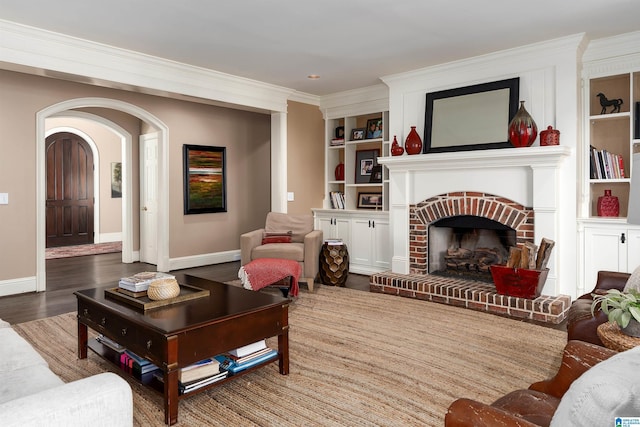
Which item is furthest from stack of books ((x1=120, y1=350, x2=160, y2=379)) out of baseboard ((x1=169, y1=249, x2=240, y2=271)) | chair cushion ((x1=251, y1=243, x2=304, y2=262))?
baseboard ((x1=169, y1=249, x2=240, y2=271))

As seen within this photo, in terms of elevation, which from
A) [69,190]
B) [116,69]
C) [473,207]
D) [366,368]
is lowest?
[366,368]

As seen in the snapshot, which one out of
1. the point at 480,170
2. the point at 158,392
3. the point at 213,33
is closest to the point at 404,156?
the point at 480,170

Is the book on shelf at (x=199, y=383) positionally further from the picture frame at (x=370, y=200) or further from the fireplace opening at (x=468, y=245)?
the picture frame at (x=370, y=200)

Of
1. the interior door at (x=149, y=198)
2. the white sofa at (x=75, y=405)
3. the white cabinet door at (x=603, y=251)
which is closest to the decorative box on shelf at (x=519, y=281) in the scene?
the white cabinet door at (x=603, y=251)

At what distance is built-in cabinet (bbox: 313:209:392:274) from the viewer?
18.9ft

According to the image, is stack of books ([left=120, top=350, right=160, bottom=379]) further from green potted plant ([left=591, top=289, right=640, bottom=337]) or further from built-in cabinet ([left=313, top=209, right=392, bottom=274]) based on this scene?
built-in cabinet ([left=313, top=209, right=392, bottom=274])

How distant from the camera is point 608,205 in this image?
4301 mm

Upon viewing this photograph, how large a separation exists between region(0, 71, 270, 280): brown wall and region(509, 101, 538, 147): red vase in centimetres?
424

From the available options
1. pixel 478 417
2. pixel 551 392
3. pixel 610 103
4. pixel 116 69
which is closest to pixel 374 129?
pixel 610 103

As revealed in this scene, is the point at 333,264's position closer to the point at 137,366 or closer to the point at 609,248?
the point at 609,248

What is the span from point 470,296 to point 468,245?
3.04 feet

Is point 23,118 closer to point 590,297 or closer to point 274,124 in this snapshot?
point 274,124

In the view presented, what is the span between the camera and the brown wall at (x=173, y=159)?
189 inches

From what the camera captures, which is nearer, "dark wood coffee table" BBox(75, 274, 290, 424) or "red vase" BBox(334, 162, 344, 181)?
"dark wood coffee table" BBox(75, 274, 290, 424)
